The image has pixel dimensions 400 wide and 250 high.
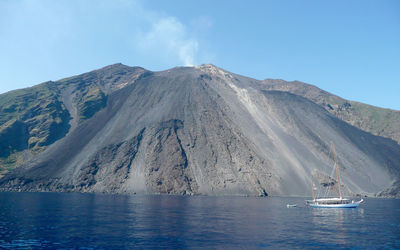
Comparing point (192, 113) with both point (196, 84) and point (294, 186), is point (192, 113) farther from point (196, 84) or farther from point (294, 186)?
point (294, 186)

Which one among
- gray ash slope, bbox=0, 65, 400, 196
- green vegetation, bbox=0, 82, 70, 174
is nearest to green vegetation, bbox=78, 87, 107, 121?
gray ash slope, bbox=0, 65, 400, 196

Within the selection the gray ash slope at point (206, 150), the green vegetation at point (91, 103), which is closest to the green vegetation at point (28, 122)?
the green vegetation at point (91, 103)

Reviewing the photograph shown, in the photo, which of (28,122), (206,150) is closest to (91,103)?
(28,122)

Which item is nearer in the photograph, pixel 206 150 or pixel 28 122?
pixel 206 150

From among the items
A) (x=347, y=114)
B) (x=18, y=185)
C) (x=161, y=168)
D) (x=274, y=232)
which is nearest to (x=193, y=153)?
(x=161, y=168)

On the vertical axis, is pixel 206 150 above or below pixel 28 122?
below

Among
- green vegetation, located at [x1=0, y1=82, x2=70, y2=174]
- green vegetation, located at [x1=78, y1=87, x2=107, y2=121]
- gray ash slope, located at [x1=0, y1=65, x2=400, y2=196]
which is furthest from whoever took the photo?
green vegetation, located at [x1=78, y1=87, x2=107, y2=121]

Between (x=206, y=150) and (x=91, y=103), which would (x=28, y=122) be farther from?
(x=206, y=150)

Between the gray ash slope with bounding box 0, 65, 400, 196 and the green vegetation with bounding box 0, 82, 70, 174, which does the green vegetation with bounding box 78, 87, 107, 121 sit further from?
the green vegetation with bounding box 0, 82, 70, 174

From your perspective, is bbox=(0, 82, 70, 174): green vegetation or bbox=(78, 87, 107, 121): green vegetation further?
bbox=(78, 87, 107, 121): green vegetation
